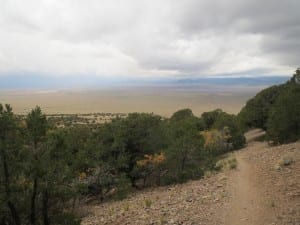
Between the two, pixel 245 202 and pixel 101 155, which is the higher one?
pixel 101 155

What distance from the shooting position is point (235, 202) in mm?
16250

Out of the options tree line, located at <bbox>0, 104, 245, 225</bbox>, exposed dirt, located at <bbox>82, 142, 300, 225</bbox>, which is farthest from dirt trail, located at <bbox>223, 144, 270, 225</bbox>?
tree line, located at <bbox>0, 104, 245, 225</bbox>

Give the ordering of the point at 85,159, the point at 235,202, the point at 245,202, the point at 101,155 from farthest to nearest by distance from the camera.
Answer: the point at 101,155
the point at 85,159
the point at 235,202
the point at 245,202

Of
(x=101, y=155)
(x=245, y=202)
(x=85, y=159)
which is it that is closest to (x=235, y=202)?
→ (x=245, y=202)

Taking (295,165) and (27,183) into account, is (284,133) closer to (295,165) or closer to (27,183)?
(295,165)

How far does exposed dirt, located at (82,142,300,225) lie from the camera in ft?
47.3

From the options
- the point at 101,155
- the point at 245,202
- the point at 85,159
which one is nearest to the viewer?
the point at 245,202

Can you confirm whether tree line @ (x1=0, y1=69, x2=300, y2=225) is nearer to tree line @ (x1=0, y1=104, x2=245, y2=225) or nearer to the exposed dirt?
tree line @ (x1=0, y1=104, x2=245, y2=225)

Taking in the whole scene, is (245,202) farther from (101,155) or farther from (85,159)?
(101,155)

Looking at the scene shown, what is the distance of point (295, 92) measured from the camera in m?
36.7

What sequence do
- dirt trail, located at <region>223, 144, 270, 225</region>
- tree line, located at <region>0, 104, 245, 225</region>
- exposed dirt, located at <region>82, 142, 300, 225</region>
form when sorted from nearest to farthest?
tree line, located at <region>0, 104, 245, 225</region>, dirt trail, located at <region>223, 144, 270, 225</region>, exposed dirt, located at <region>82, 142, 300, 225</region>

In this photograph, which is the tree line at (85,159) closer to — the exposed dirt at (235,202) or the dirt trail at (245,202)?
the exposed dirt at (235,202)

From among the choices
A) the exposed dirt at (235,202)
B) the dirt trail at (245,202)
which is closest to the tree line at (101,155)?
the exposed dirt at (235,202)

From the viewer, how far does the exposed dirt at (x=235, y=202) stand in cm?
1441
